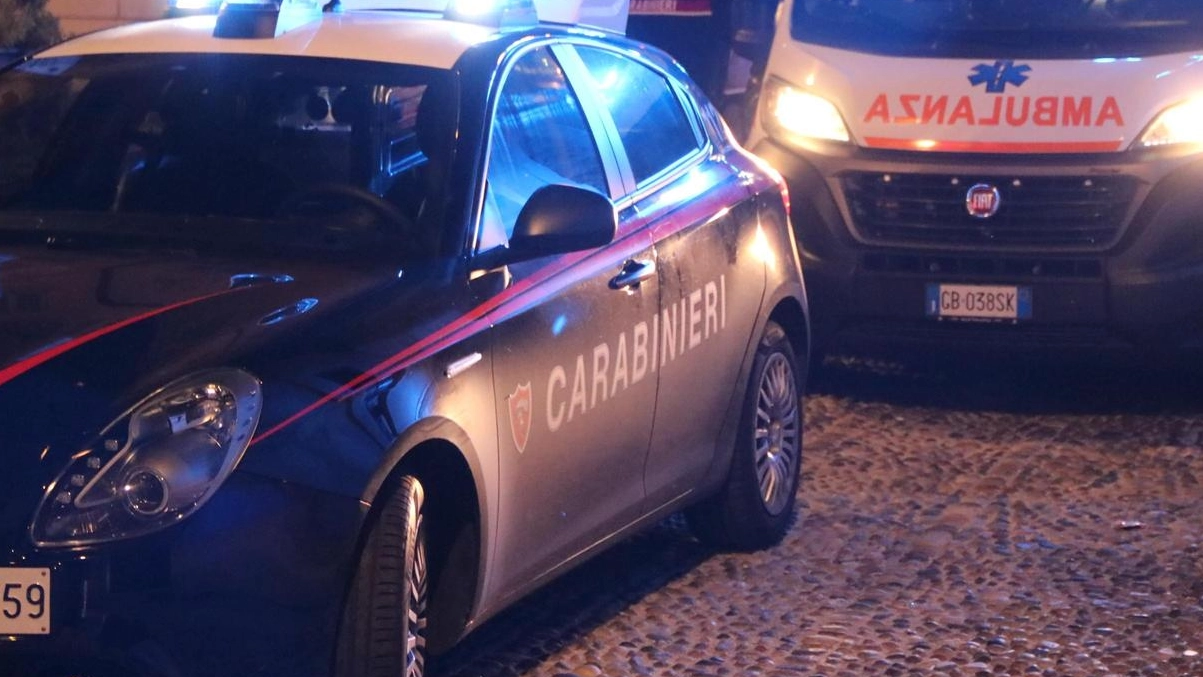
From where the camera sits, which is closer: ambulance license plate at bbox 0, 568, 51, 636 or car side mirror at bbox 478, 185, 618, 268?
ambulance license plate at bbox 0, 568, 51, 636

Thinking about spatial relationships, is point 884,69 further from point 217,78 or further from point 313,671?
point 313,671

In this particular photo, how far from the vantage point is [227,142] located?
4.87 meters

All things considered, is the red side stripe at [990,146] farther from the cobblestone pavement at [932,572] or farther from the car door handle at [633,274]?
the car door handle at [633,274]

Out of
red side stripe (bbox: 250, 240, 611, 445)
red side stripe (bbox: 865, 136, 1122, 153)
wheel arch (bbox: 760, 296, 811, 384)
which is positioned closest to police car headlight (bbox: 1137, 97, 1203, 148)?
red side stripe (bbox: 865, 136, 1122, 153)

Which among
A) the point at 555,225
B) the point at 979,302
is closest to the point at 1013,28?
the point at 979,302

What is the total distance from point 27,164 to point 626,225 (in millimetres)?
1541

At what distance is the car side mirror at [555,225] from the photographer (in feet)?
14.8

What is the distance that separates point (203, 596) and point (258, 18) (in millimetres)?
2067

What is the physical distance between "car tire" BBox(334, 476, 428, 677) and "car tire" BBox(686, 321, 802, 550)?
6.96 ft

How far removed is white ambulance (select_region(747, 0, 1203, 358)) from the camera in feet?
25.9

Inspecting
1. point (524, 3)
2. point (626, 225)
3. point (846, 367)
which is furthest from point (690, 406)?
point (846, 367)

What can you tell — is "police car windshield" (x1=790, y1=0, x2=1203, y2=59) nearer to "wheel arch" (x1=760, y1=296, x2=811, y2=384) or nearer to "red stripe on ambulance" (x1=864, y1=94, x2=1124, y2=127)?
"red stripe on ambulance" (x1=864, y1=94, x2=1124, y2=127)

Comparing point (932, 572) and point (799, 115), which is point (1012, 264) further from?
point (932, 572)

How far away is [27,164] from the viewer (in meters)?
5.17
